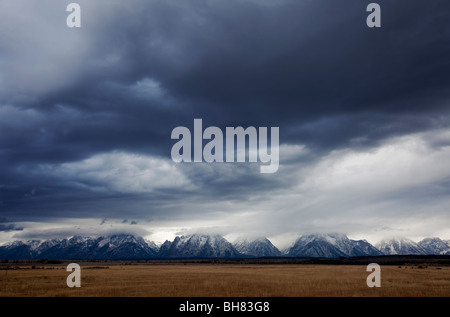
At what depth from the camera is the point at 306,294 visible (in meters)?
40.0
